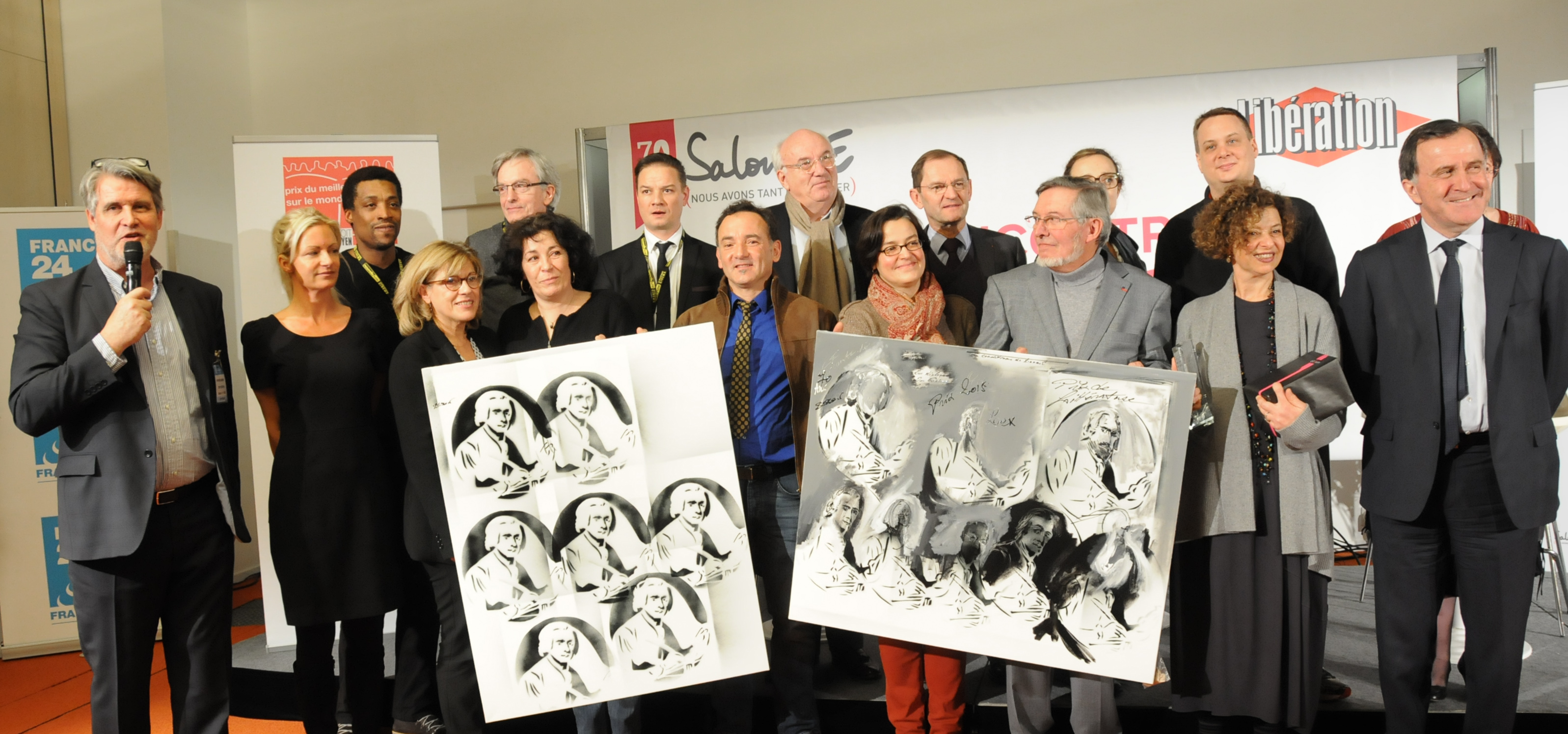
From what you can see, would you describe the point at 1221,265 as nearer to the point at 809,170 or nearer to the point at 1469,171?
the point at 1469,171

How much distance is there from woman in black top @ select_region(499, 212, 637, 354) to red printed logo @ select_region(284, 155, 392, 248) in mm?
1906

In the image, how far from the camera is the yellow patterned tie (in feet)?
9.51

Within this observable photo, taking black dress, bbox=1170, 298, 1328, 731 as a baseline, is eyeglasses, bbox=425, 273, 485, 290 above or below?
above

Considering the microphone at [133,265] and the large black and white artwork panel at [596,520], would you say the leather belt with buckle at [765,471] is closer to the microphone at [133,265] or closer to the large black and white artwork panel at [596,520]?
the large black and white artwork panel at [596,520]

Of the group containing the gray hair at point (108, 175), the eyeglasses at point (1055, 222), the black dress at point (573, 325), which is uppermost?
the gray hair at point (108, 175)

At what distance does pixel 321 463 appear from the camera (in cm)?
278

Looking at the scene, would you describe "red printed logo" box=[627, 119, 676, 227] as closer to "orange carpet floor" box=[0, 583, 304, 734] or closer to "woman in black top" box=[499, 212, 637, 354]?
"woman in black top" box=[499, 212, 637, 354]

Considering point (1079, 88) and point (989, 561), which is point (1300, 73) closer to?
point (1079, 88)

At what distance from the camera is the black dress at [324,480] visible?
9.09ft

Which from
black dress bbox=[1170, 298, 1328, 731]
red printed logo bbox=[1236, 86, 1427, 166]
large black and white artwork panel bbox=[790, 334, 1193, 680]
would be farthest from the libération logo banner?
large black and white artwork panel bbox=[790, 334, 1193, 680]

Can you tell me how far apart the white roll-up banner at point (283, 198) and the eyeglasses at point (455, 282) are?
69.3 inches

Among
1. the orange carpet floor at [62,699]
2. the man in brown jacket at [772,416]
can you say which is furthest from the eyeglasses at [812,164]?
the orange carpet floor at [62,699]

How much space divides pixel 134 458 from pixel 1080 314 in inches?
108

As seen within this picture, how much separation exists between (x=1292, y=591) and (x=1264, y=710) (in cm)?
36
